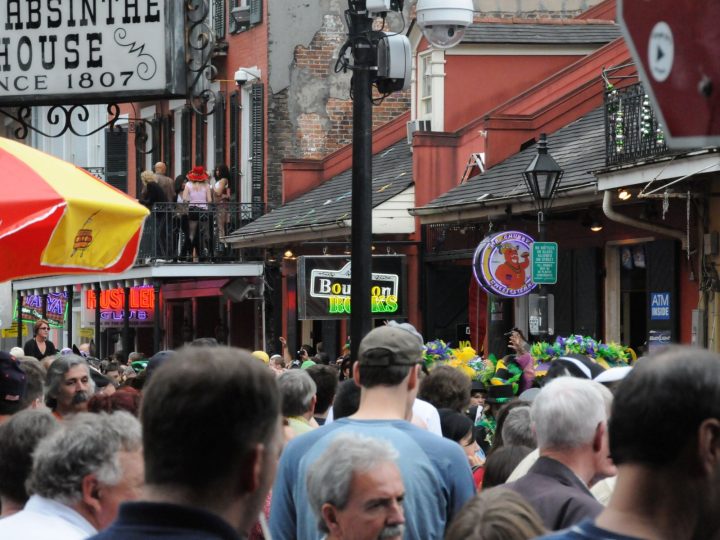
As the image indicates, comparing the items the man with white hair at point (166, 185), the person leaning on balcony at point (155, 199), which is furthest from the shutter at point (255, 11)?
the person leaning on balcony at point (155, 199)

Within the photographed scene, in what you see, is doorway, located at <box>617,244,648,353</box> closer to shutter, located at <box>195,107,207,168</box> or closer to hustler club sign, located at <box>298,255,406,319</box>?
A: hustler club sign, located at <box>298,255,406,319</box>

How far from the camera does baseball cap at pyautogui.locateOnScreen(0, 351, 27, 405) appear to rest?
7.55 metres

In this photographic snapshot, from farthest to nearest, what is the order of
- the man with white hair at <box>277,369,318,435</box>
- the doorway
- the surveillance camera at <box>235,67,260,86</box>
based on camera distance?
1. the surveillance camera at <box>235,67,260,86</box>
2. the doorway
3. the man with white hair at <box>277,369,318,435</box>

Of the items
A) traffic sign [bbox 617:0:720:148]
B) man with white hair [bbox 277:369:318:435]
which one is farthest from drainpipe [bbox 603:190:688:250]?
traffic sign [bbox 617:0:720:148]

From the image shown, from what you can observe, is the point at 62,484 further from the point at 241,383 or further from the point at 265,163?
the point at 265,163

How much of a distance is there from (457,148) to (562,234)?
3454 millimetres

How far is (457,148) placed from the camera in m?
24.4

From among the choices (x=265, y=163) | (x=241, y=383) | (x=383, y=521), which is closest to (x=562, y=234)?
(x=265, y=163)

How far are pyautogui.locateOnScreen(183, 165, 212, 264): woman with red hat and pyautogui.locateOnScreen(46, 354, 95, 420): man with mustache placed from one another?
67.4 ft

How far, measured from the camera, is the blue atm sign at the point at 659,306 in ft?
62.1

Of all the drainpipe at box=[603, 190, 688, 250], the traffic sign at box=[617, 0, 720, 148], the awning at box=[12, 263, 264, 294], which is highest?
the drainpipe at box=[603, 190, 688, 250]

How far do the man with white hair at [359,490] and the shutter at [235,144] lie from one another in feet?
88.6

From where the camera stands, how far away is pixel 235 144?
32.2 metres

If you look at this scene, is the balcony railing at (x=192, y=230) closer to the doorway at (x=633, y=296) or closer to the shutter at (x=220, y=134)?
the shutter at (x=220, y=134)
